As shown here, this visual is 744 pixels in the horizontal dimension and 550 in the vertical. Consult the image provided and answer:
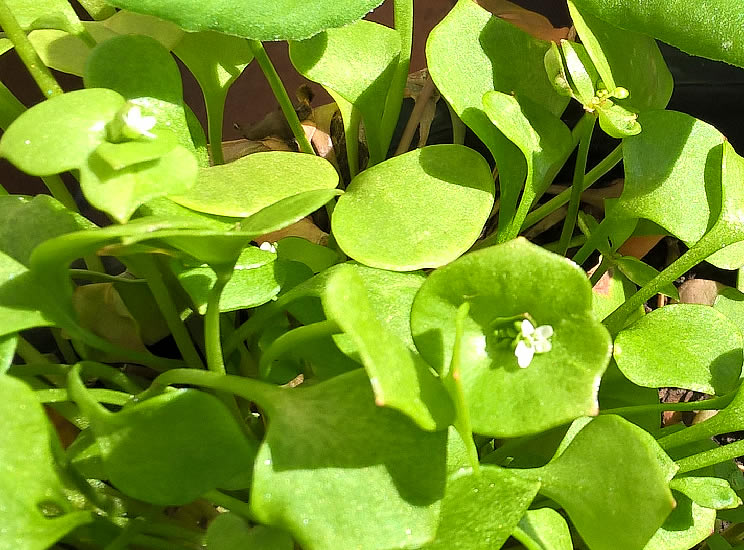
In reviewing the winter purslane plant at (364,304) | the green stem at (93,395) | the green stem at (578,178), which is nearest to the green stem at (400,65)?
the winter purslane plant at (364,304)

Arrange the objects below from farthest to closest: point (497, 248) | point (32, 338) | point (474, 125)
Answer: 1. point (32, 338)
2. point (474, 125)
3. point (497, 248)

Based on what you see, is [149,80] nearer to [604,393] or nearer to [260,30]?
[260,30]


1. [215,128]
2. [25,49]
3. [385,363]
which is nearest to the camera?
[385,363]

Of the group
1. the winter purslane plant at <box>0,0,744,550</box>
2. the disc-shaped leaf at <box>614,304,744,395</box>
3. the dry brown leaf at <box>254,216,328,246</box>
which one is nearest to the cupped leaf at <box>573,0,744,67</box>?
the winter purslane plant at <box>0,0,744,550</box>

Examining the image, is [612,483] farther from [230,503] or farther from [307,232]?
[307,232]

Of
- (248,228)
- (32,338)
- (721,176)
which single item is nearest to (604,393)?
(721,176)

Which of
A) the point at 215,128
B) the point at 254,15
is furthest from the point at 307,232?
the point at 254,15

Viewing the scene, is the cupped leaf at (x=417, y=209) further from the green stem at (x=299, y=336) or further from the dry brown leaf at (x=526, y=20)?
the dry brown leaf at (x=526, y=20)
